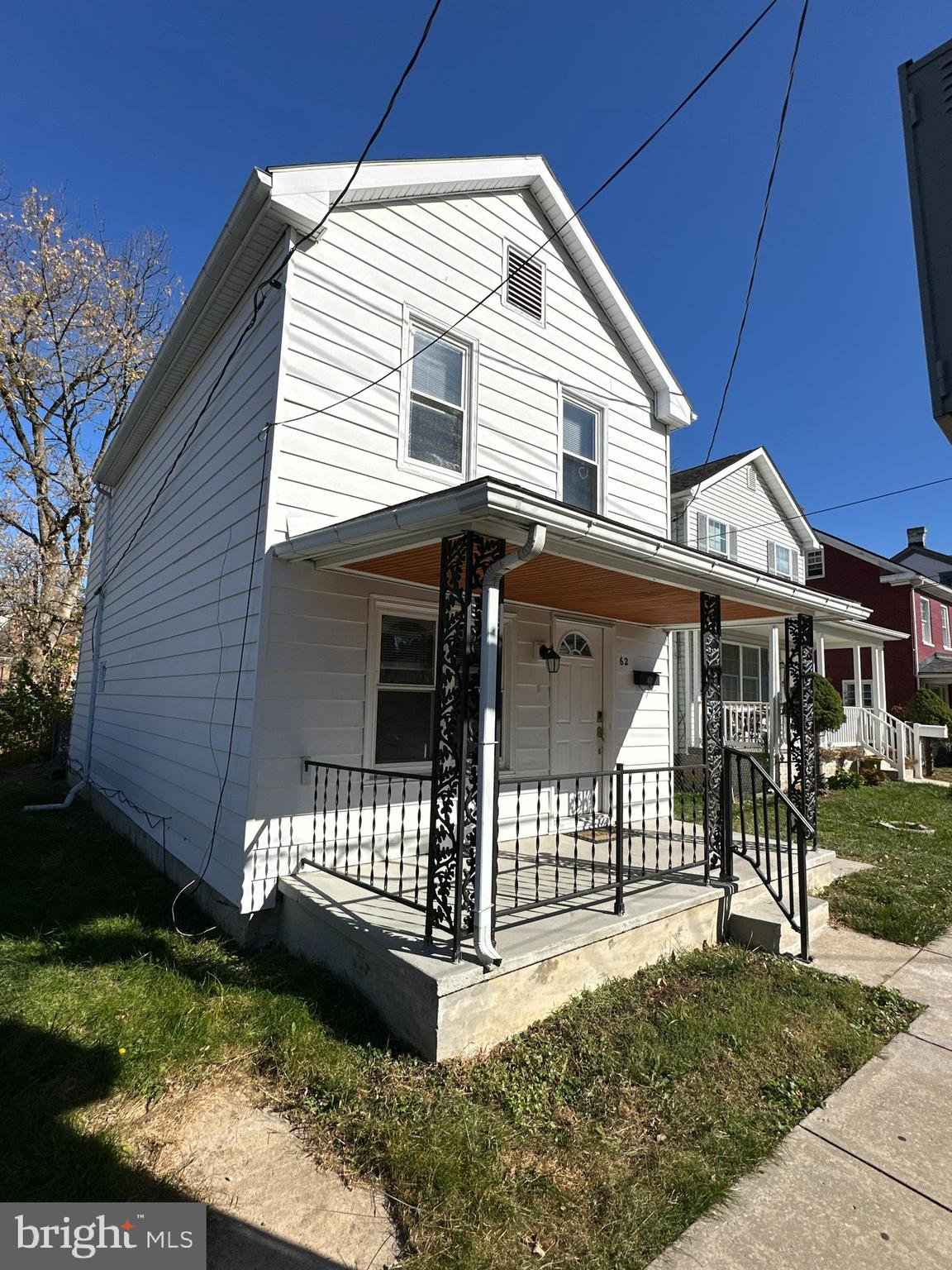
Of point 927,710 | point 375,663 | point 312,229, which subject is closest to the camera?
point 312,229

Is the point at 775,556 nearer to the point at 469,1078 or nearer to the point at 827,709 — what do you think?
the point at 827,709

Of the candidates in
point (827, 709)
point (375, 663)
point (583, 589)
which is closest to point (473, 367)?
point (583, 589)

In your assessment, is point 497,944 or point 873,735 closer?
point 497,944

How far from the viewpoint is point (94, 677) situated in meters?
10.9

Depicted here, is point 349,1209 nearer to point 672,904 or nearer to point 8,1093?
point 8,1093

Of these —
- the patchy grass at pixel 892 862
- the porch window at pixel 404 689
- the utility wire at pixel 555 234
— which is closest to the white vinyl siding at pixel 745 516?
Result: the patchy grass at pixel 892 862

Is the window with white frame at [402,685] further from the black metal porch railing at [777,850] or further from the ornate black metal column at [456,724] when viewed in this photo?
the black metal porch railing at [777,850]

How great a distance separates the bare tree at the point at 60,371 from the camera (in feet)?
52.2

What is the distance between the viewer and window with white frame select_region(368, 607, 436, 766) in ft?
17.2

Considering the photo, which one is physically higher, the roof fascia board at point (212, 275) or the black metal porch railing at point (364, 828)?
the roof fascia board at point (212, 275)

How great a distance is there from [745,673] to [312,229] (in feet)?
45.2

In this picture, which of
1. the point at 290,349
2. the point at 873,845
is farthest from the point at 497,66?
the point at 873,845

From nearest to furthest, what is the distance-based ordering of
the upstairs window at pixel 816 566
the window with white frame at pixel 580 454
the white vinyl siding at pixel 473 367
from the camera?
the white vinyl siding at pixel 473 367
the window with white frame at pixel 580 454
the upstairs window at pixel 816 566

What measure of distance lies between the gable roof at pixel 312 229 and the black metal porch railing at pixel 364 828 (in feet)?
14.5
